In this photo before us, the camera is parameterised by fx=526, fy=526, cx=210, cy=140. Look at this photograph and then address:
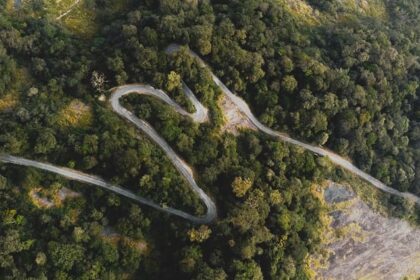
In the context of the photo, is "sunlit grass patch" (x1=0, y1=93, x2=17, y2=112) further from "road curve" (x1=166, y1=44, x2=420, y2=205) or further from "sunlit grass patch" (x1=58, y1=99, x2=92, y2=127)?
"road curve" (x1=166, y1=44, x2=420, y2=205)

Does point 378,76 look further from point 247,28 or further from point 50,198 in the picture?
point 50,198

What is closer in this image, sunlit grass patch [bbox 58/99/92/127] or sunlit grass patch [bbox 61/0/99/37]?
sunlit grass patch [bbox 58/99/92/127]

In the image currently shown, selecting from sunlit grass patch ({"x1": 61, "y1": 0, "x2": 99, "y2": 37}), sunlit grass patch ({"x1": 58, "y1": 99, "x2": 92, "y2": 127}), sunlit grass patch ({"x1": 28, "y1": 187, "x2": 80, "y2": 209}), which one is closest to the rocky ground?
sunlit grass patch ({"x1": 58, "y1": 99, "x2": 92, "y2": 127})

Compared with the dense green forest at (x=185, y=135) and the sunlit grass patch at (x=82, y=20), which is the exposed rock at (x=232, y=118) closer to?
the dense green forest at (x=185, y=135)

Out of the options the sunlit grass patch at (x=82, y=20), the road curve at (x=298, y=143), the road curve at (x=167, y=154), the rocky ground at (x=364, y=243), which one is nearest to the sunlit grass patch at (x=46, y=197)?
the road curve at (x=167, y=154)

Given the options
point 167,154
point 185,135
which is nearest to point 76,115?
point 167,154

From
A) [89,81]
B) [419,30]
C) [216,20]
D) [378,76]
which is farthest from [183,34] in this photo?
[419,30]

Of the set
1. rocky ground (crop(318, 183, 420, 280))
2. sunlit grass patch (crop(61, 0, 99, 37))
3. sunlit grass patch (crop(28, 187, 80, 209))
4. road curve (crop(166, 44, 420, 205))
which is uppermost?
sunlit grass patch (crop(61, 0, 99, 37))
